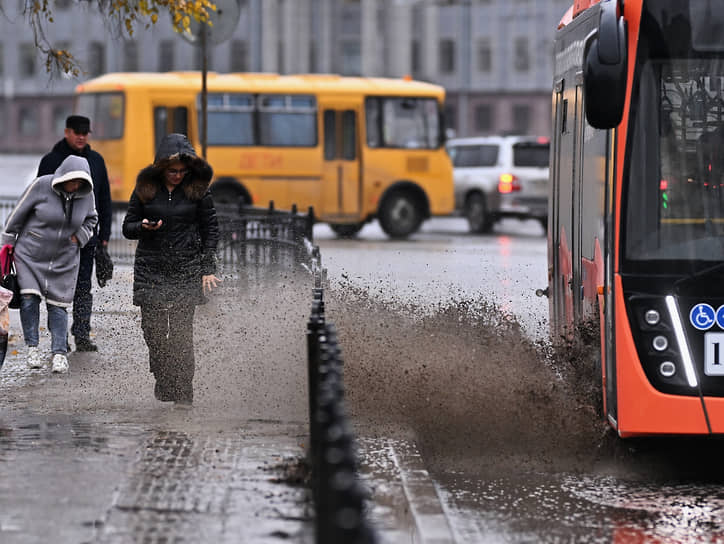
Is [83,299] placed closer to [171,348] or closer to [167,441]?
[171,348]

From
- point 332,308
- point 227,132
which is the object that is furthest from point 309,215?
point 227,132

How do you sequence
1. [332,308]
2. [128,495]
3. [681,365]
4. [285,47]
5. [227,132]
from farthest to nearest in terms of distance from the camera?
[285,47] → [227,132] → [332,308] → [681,365] → [128,495]

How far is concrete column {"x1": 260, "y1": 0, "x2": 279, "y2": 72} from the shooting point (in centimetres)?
7581

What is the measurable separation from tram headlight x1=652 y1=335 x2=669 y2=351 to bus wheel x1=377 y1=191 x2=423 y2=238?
20.3 meters

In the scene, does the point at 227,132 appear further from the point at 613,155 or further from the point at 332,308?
the point at 613,155

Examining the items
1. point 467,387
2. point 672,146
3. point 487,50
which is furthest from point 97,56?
point 672,146

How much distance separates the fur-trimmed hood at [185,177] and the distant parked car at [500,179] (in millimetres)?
19306

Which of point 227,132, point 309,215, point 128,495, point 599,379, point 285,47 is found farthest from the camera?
point 285,47

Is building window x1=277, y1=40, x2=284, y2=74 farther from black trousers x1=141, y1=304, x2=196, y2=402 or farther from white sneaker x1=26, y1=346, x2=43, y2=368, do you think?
black trousers x1=141, y1=304, x2=196, y2=402

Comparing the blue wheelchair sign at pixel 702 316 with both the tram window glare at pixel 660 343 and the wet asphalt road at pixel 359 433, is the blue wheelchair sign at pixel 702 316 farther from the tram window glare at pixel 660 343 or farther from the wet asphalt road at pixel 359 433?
the wet asphalt road at pixel 359 433

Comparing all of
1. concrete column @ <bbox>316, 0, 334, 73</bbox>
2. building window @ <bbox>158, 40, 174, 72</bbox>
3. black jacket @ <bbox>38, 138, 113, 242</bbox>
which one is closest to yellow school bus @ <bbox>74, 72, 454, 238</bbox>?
black jacket @ <bbox>38, 138, 113, 242</bbox>

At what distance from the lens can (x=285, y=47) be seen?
76.2m

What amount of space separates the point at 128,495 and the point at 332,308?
4.31m

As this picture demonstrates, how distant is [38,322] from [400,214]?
17706 mm
